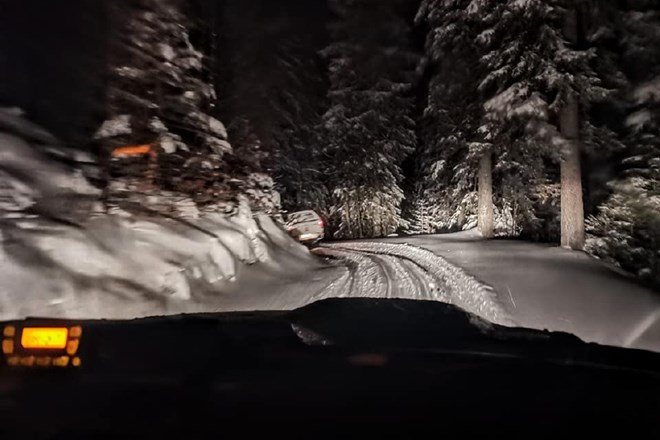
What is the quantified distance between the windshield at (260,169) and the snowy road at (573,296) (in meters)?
0.06

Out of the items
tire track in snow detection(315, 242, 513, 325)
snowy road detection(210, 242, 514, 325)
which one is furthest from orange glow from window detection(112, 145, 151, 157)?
tire track in snow detection(315, 242, 513, 325)

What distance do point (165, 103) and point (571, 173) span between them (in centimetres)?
1231

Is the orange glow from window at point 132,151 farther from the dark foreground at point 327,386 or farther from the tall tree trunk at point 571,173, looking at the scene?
the tall tree trunk at point 571,173

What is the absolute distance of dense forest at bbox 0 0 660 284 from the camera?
1622cm

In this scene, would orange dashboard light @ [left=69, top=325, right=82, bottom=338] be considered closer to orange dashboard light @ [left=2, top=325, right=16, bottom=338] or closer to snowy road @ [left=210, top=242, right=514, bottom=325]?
orange dashboard light @ [left=2, top=325, right=16, bottom=338]

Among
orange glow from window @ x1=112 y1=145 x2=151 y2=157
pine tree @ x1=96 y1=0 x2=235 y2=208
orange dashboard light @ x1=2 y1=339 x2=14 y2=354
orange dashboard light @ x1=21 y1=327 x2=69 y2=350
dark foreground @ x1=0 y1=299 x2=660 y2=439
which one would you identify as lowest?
dark foreground @ x1=0 y1=299 x2=660 y2=439

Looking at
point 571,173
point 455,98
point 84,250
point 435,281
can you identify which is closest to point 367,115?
point 455,98

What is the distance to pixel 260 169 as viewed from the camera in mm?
24578

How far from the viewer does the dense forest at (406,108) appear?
53.2 feet

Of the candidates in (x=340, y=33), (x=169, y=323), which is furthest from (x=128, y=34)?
(x=340, y=33)

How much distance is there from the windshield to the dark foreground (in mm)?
4598

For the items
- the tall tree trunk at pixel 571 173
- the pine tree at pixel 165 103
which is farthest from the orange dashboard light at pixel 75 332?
the tall tree trunk at pixel 571 173

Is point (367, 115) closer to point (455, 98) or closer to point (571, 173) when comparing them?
point (455, 98)

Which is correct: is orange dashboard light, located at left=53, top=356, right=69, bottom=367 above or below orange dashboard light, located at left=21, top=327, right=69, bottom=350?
below
